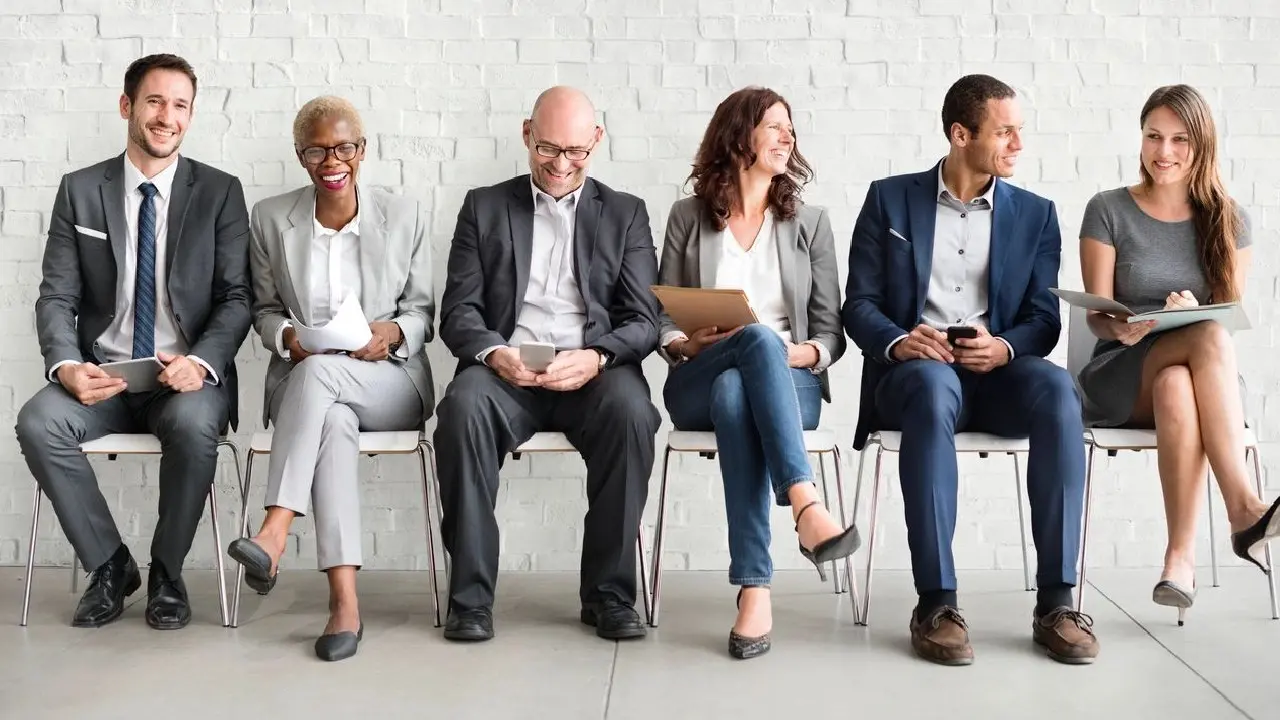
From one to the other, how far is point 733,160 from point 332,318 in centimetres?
118

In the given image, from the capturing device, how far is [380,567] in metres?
4.08

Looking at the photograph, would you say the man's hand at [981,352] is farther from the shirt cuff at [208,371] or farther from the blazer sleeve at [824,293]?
the shirt cuff at [208,371]

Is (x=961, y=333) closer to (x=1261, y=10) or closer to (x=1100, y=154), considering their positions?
(x=1100, y=154)

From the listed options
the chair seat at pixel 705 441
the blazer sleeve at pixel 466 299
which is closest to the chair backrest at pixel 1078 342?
the chair seat at pixel 705 441

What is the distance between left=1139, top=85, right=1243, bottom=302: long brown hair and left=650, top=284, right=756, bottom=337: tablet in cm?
127

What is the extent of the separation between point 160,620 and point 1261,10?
366cm

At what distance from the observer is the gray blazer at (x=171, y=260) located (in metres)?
3.52

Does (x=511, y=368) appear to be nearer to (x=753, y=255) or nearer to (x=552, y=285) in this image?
(x=552, y=285)

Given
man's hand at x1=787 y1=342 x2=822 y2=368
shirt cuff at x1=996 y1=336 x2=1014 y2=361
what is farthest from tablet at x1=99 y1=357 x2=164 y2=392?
shirt cuff at x1=996 y1=336 x2=1014 y2=361

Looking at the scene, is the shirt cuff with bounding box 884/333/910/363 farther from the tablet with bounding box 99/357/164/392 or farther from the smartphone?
the tablet with bounding box 99/357/164/392

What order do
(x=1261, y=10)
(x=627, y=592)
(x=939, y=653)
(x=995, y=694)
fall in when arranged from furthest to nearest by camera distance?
(x=1261, y=10), (x=627, y=592), (x=939, y=653), (x=995, y=694)

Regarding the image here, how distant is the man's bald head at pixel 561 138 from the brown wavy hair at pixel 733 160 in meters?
0.31

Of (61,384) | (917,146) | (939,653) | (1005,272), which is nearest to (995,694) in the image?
(939,653)

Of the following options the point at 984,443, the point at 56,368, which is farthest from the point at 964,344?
the point at 56,368
